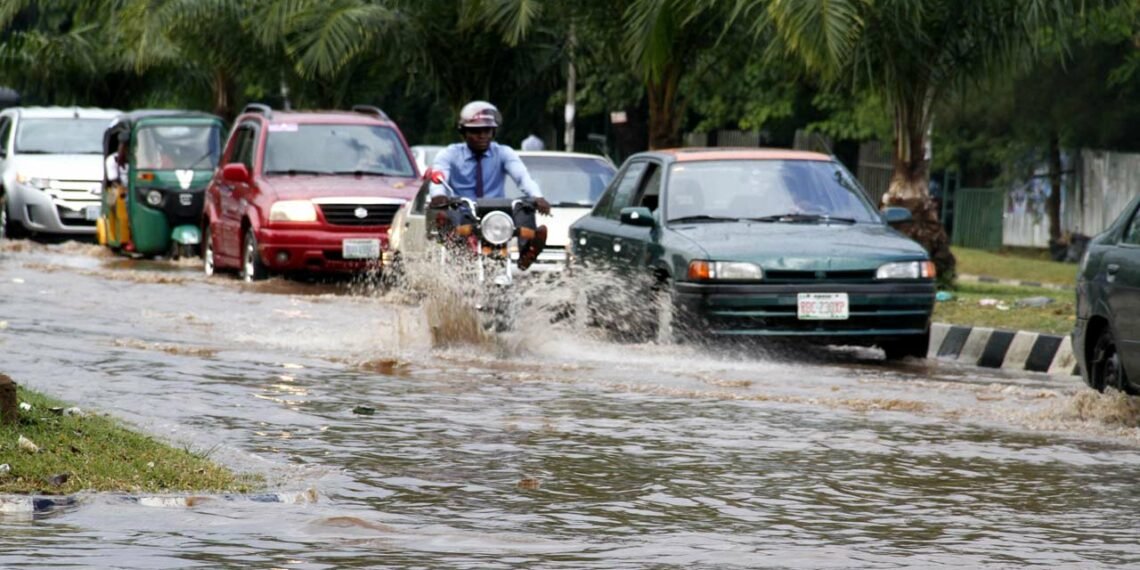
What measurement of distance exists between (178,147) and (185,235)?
1193 mm

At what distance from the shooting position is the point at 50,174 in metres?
30.1

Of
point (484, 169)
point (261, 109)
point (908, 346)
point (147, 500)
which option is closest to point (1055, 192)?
point (261, 109)

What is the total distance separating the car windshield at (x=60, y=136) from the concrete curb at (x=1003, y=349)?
57.7ft

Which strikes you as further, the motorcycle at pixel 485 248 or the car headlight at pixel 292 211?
the car headlight at pixel 292 211

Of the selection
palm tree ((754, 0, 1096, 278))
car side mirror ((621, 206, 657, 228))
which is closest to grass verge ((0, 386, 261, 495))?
car side mirror ((621, 206, 657, 228))

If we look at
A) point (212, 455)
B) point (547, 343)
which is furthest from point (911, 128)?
point (212, 455)

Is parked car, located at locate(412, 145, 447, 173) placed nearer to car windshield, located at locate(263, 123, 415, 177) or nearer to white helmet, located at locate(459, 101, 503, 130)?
car windshield, located at locate(263, 123, 415, 177)

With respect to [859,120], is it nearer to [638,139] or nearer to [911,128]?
[638,139]

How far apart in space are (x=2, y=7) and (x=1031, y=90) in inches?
644

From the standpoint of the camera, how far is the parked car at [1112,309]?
10961 mm

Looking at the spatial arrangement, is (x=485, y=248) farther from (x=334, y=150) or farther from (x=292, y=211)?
(x=334, y=150)

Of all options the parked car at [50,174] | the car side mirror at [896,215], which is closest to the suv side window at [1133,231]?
the car side mirror at [896,215]

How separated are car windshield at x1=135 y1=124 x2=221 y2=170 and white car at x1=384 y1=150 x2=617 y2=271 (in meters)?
6.96

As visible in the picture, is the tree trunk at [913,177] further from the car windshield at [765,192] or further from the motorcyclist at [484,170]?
the motorcyclist at [484,170]
